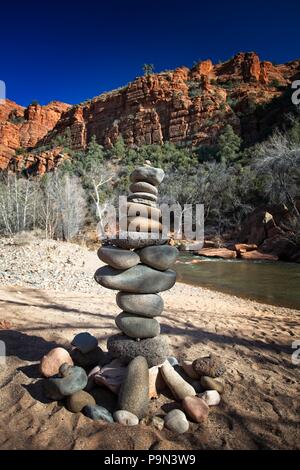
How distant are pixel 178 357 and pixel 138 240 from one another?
70.8 inches

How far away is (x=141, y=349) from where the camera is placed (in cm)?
299

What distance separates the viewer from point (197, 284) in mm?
11516

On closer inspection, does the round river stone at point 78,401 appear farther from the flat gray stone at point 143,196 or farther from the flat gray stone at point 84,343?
the flat gray stone at point 143,196

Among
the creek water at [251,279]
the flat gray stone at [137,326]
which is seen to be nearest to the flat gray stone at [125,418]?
the flat gray stone at [137,326]

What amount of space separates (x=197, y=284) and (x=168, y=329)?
6910mm

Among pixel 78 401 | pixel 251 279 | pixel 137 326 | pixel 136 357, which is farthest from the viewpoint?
pixel 251 279

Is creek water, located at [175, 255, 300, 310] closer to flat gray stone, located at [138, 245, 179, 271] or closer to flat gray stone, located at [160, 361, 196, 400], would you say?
flat gray stone, located at [160, 361, 196, 400]

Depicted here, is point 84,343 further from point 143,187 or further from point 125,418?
point 143,187

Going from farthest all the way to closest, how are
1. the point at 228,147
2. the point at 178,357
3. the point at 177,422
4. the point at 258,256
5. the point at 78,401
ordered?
the point at 228,147, the point at 258,256, the point at 178,357, the point at 78,401, the point at 177,422

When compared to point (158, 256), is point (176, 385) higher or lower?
lower

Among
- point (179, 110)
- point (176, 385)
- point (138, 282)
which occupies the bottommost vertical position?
point (176, 385)

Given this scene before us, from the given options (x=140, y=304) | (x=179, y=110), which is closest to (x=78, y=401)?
(x=140, y=304)

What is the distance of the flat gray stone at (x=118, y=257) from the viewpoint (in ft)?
9.93

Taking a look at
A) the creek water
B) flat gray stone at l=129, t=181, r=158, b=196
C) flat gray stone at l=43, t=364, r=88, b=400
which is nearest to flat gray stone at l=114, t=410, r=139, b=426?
flat gray stone at l=43, t=364, r=88, b=400
